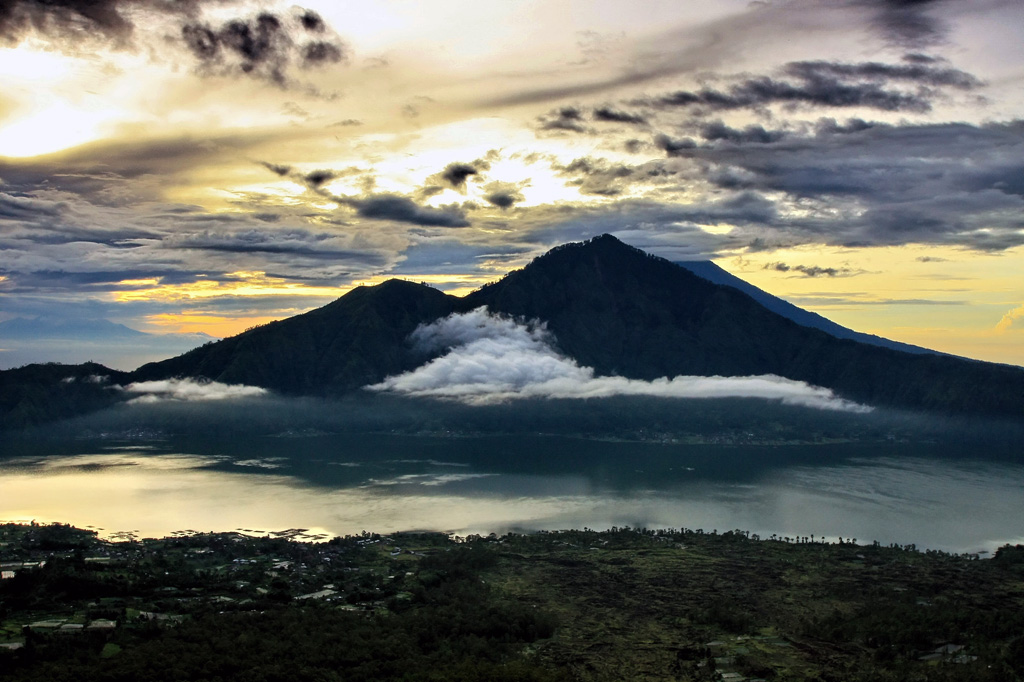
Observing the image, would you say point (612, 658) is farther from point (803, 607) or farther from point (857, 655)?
point (803, 607)

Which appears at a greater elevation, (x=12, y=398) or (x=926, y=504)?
(x=12, y=398)

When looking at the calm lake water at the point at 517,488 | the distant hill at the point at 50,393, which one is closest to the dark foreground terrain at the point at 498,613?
the calm lake water at the point at 517,488

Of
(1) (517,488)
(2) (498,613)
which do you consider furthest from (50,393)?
(2) (498,613)

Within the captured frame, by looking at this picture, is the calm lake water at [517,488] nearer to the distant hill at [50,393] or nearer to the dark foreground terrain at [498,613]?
the distant hill at [50,393]

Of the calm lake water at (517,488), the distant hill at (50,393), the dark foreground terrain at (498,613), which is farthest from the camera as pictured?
the distant hill at (50,393)

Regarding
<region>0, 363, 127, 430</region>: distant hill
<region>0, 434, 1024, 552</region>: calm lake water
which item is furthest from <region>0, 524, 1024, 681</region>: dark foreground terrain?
<region>0, 363, 127, 430</region>: distant hill

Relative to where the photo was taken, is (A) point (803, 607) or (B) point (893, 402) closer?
(A) point (803, 607)

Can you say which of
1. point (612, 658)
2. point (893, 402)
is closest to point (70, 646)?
point (612, 658)
